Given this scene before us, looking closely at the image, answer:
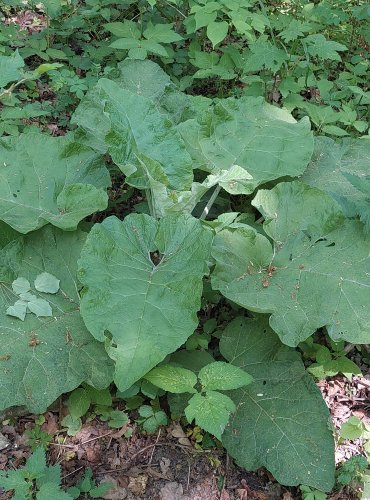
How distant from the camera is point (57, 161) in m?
3.04

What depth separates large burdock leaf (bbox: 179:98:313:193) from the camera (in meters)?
3.12

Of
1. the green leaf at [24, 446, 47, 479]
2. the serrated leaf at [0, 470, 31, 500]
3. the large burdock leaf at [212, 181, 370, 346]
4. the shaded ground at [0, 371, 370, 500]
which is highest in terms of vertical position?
the large burdock leaf at [212, 181, 370, 346]

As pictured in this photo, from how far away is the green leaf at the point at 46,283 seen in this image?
270cm

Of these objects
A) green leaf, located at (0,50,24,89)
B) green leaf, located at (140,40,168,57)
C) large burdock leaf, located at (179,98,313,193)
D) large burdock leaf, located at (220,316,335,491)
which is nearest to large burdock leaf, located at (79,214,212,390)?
large burdock leaf, located at (220,316,335,491)

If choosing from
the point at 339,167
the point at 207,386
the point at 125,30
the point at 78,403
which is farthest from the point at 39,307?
the point at 125,30

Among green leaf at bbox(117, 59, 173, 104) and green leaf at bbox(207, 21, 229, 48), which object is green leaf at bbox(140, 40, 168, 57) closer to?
green leaf at bbox(117, 59, 173, 104)

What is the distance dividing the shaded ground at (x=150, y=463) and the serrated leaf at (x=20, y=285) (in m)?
0.57

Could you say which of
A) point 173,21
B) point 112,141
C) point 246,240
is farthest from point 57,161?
point 173,21

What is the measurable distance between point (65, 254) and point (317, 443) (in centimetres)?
142

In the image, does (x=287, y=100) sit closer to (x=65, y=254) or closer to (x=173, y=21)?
(x=173, y=21)

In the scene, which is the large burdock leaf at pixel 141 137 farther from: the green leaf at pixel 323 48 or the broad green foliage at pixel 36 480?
the green leaf at pixel 323 48

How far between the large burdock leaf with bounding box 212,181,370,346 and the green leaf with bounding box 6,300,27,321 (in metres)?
0.86

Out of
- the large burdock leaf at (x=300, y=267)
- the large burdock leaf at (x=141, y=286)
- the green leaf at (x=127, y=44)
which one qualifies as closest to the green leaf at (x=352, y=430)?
the large burdock leaf at (x=300, y=267)

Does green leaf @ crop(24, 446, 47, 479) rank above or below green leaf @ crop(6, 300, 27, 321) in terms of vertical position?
below
